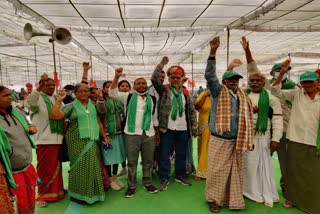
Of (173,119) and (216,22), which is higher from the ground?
(216,22)

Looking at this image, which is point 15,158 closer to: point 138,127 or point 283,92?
point 138,127

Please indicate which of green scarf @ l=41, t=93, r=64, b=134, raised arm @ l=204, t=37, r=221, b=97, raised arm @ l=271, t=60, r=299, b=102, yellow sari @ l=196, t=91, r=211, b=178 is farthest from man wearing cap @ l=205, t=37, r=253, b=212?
green scarf @ l=41, t=93, r=64, b=134

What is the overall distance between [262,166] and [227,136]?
656 mm

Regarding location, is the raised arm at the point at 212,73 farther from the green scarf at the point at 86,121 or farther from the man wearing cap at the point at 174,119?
the green scarf at the point at 86,121

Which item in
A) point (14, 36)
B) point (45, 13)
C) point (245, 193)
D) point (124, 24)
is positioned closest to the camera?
point (245, 193)

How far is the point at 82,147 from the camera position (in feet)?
9.21

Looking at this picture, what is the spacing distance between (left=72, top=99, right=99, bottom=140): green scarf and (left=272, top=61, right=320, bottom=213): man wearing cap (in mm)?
2070

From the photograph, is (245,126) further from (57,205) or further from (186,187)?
(57,205)

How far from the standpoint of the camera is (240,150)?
252 centimetres

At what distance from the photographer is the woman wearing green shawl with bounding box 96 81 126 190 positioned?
318cm

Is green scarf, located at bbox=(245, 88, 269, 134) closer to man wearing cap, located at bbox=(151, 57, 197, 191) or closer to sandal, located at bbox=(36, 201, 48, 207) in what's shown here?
man wearing cap, located at bbox=(151, 57, 197, 191)

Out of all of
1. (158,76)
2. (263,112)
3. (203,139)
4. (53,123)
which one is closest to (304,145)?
(263,112)

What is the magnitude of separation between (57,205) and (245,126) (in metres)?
2.24

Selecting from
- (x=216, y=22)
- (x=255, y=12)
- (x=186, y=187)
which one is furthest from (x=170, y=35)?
(x=186, y=187)
